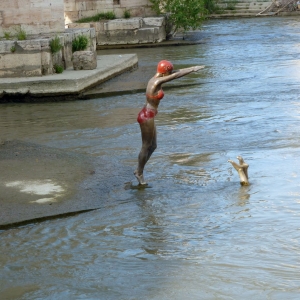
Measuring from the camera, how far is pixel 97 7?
25.6 meters

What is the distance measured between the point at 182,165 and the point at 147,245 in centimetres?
249

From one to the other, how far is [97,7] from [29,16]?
409 inches

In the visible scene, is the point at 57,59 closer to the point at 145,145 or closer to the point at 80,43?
the point at 80,43

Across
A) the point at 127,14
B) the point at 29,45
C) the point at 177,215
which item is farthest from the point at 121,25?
the point at 177,215

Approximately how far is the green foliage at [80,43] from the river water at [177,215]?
3.99 m

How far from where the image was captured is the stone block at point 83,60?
1480cm

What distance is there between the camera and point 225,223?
5.95m

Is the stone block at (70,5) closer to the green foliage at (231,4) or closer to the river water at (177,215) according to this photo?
the river water at (177,215)

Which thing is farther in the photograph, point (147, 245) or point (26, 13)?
point (26, 13)

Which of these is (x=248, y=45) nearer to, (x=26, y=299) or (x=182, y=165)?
(x=182, y=165)

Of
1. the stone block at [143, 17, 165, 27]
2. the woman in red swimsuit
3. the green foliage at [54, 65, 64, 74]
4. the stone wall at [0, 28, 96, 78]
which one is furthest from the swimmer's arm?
the stone block at [143, 17, 165, 27]

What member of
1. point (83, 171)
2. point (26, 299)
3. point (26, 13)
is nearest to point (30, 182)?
point (83, 171)

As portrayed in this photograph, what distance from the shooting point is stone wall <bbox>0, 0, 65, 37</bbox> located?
15336 millimetres

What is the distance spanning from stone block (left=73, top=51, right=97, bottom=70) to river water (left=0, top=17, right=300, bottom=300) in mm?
2335
